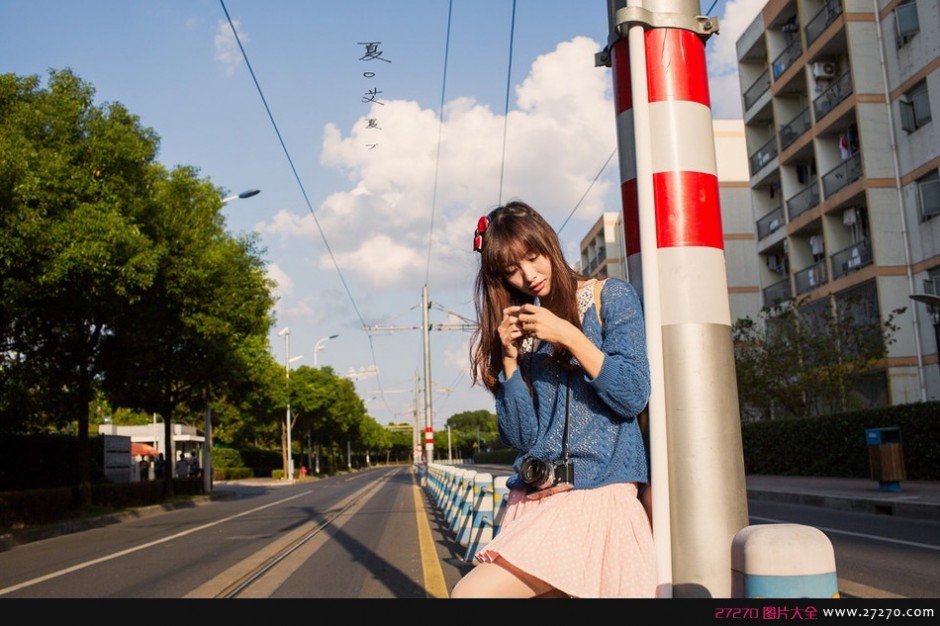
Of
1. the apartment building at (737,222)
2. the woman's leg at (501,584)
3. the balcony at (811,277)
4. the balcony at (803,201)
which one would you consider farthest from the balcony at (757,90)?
the woman's leg at (501,584)

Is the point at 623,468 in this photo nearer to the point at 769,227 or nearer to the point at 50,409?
the point at 50,409

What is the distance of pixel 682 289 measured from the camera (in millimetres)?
2023

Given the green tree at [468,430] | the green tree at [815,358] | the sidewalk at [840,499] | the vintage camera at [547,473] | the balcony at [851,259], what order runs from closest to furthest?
the vintage camera at [547,473] → the sidewalk at [840,499] → the green tree at [815,358] → the balcony at [851,259] → the green tree at [468,430]

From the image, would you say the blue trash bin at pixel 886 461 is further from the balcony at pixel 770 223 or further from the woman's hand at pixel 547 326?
the balcony at pixel 770 223

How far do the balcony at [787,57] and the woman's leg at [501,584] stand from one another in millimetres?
34606

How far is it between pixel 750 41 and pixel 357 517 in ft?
96.2

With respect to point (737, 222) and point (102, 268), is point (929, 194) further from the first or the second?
point (102, 268)

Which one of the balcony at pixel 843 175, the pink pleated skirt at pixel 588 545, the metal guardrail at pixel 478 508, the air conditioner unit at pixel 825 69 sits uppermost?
the air conditioner unit at pixel 825 69

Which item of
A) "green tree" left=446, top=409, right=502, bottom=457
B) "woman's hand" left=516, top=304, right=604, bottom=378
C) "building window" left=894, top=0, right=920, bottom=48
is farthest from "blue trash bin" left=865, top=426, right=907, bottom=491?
"green tree" left=446, top=409, right=502, bottom=457

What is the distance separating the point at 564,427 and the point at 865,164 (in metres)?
29.0

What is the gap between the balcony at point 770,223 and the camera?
3631 cm

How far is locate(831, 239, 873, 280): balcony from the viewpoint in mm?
28438

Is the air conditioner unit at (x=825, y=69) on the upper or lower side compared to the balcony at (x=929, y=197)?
upper

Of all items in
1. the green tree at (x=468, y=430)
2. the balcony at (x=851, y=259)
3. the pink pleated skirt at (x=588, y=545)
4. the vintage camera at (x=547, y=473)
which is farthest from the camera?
the green tree at (x=468, y=430)
